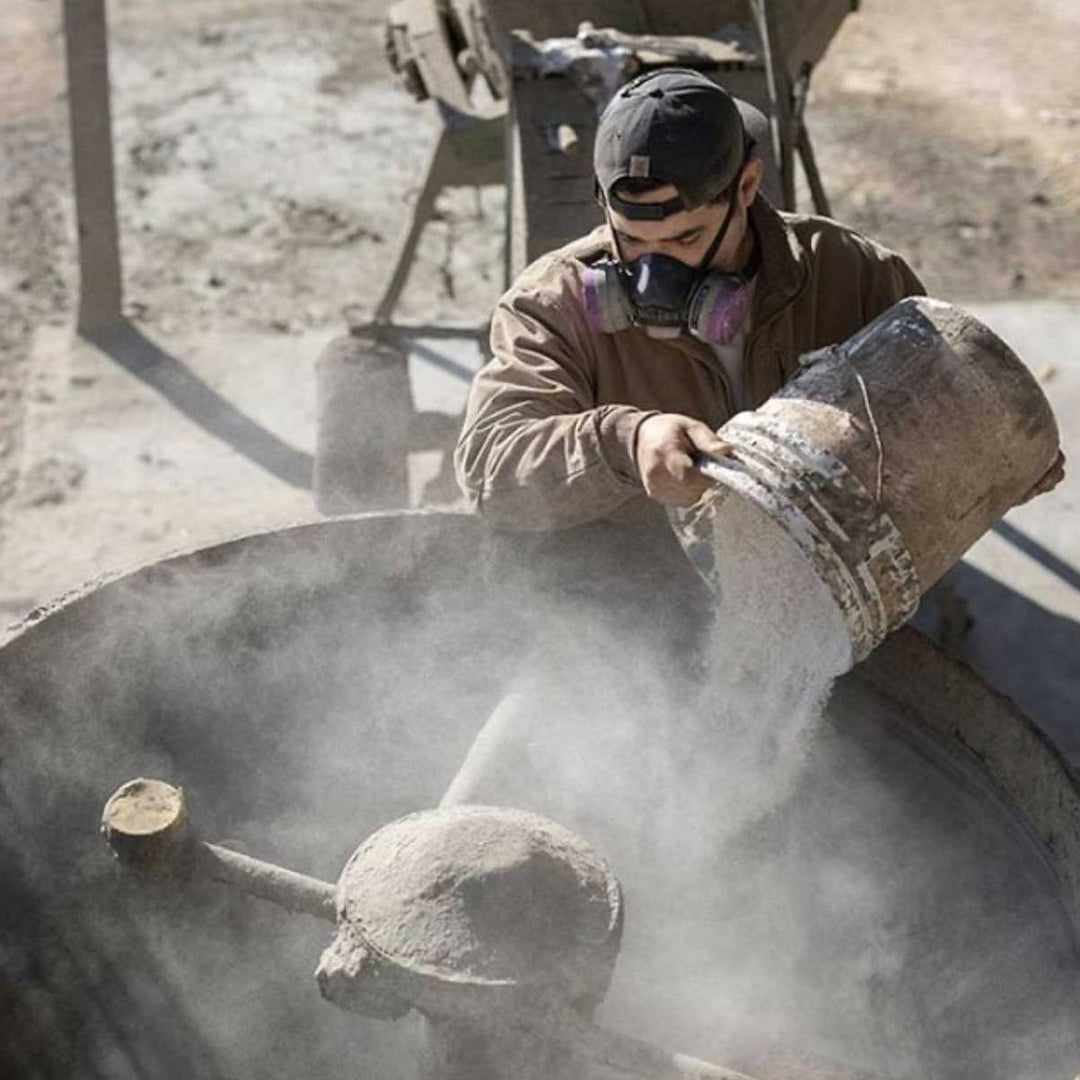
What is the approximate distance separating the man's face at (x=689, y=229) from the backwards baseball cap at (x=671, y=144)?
17 mm

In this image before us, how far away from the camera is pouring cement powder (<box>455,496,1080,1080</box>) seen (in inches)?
103

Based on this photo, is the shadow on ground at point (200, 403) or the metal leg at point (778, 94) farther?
the shadow on ground at point (200, 403)

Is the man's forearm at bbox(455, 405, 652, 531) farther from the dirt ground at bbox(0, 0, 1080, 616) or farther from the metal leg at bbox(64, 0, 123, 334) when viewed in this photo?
the metal leg at bbox(64, 0, 123, 334)

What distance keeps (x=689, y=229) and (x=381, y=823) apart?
111 centimetres

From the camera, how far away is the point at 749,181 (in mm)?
2896

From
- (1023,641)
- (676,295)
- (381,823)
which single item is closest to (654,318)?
(676,295)

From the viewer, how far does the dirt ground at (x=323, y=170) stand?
5.98m

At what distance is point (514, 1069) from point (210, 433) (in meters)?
3.35

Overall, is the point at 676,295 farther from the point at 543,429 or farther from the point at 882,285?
the point at 882,285

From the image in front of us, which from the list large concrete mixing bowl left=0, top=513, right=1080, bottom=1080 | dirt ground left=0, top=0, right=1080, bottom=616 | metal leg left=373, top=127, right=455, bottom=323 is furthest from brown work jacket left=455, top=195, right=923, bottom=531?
dirt ground left=0, top=0, right=1080, bottom=616

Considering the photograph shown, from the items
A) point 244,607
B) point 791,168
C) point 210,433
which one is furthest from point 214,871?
point 210,433

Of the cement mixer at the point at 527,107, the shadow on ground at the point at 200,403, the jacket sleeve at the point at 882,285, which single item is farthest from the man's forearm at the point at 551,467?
the shadow on ground at the point at 200,403

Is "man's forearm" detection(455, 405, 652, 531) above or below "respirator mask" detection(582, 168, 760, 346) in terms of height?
below

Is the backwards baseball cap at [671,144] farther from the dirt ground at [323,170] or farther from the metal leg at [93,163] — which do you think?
the metal leg at [93,163]
